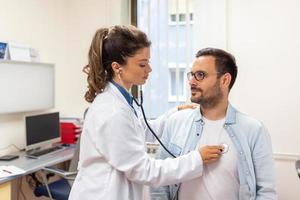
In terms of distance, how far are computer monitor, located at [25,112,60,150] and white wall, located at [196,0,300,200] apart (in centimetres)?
176

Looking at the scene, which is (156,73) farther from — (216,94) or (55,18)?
(216,94)

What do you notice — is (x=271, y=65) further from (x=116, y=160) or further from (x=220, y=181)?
(x=116, y=160)

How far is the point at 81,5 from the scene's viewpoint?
3.62 meters

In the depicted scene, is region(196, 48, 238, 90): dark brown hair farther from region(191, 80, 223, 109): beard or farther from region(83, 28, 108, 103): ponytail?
region(83, 28, 108, 103): ponytail

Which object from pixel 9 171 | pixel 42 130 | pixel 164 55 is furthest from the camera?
pixel 164 55

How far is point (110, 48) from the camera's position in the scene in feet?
4.40

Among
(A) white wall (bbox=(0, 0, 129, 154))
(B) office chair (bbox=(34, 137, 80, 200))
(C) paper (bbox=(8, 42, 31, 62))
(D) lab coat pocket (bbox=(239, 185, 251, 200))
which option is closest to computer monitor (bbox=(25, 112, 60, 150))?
(A) white wall (bbox=(0, 0, 129, 154))

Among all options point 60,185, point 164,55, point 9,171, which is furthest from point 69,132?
point 164,55

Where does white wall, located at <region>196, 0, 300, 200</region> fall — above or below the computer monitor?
above

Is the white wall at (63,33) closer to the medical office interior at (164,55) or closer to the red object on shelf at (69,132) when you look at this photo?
the medical office interior at (164,55)

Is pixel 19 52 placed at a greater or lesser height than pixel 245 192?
greater

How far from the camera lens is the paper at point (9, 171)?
2296 millimetres

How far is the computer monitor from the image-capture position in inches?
116

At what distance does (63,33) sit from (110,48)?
2.53m
